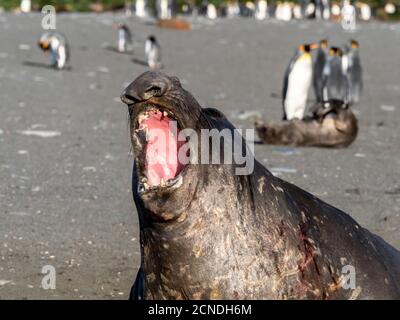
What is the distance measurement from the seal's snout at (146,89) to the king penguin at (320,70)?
15909 mm

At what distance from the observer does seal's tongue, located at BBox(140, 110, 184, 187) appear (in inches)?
129

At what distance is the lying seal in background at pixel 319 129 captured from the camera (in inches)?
431

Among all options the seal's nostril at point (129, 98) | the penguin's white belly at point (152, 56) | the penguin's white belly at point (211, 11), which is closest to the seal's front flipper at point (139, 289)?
the seal's nostril at point (129, 98)

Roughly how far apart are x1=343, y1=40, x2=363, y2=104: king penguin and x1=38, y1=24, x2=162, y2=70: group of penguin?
383 centimetres

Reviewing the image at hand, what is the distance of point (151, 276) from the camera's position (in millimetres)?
3506

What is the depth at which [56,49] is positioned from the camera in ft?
63.1

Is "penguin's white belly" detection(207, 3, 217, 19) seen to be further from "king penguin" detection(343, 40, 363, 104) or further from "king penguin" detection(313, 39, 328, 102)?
"king penguin" detection(313, 39, 328, 102)

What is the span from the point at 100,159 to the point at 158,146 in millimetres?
6414

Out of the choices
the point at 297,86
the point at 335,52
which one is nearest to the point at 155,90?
the point at 297,86

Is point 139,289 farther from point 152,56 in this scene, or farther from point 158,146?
point 152,56

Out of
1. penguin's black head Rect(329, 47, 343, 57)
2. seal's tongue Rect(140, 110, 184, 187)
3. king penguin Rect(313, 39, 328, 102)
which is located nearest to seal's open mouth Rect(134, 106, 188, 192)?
seal's tongue Rect(140, 110, 184, 187)

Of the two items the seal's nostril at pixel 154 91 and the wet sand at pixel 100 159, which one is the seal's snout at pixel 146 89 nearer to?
the seal's nostril at pixel 154 91
